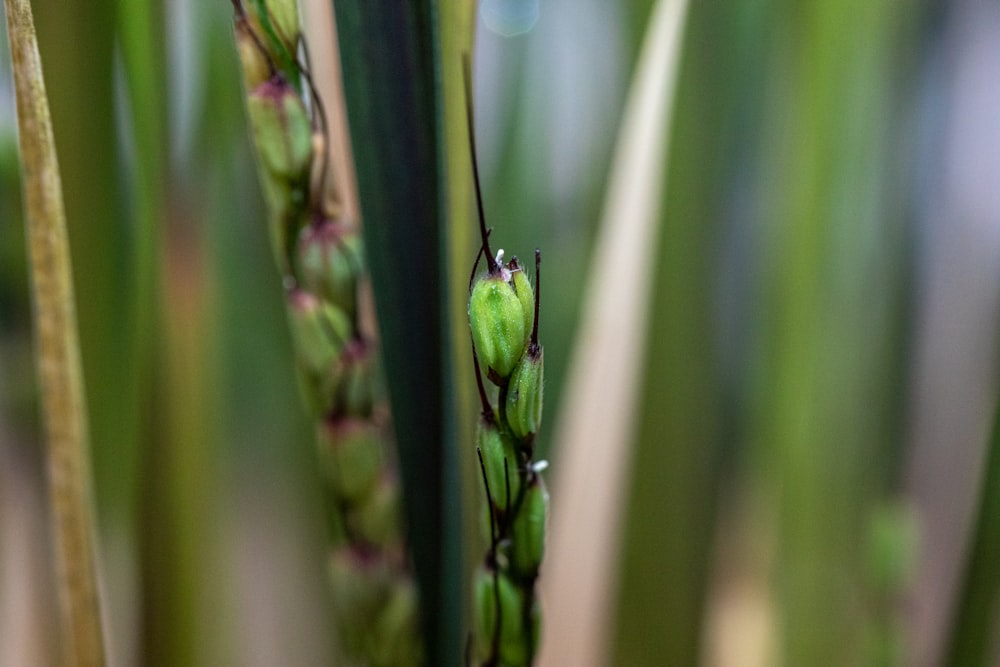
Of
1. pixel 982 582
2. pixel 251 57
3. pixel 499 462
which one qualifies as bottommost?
pixel 982 582

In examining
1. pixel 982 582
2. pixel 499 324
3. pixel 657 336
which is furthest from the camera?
pixel 657 336

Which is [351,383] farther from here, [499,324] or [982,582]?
[982,582]

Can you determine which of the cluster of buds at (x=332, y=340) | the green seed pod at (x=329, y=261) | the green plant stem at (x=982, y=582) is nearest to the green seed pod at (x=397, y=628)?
the cluster of buds at (x=332, y=340)

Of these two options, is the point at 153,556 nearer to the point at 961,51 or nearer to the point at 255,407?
the point at 255,407

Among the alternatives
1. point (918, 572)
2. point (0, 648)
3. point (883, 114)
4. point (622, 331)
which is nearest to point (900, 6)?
point (883, 114)

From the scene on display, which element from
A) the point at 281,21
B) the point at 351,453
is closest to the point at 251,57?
the point at 281,21

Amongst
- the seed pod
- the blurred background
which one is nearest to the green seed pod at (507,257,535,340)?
the seed pod
